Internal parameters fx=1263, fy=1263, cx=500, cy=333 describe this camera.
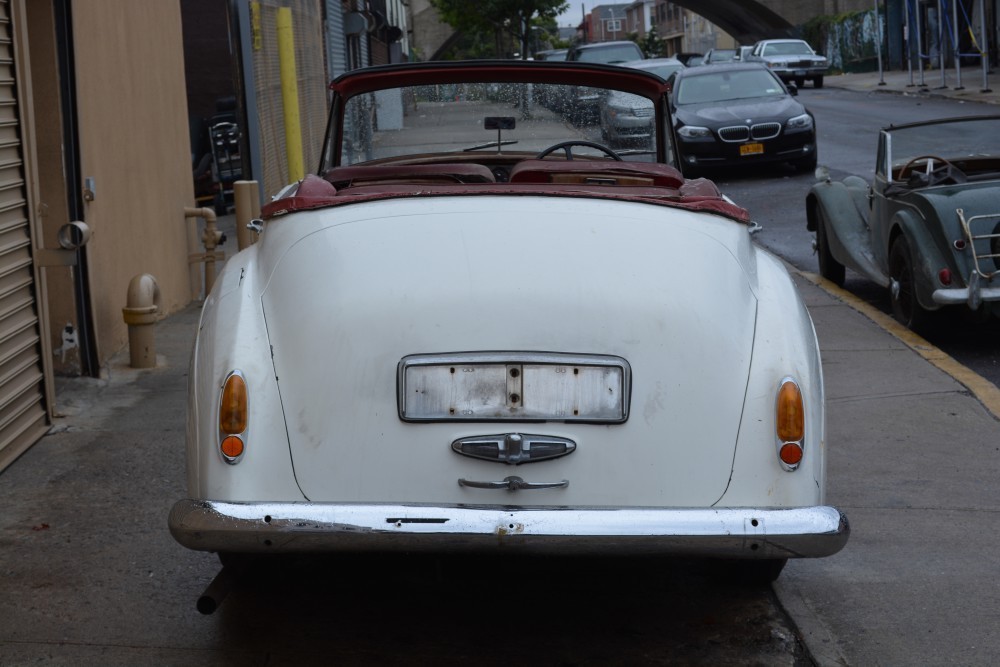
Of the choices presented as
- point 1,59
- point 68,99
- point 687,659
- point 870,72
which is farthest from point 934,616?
point 870,72

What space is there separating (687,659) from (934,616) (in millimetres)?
813

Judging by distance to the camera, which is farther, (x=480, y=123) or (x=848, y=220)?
(x=848, y=220)

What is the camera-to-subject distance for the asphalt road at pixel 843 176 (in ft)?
25.6

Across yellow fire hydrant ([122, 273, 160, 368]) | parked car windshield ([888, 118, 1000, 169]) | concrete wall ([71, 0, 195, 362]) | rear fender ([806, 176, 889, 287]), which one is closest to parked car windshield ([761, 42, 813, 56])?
rear fender ([806, 176, 889, 287])

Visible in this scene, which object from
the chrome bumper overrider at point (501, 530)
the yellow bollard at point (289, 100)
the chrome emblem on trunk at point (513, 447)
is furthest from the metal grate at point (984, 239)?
the yellow bollard at point (289, 100)

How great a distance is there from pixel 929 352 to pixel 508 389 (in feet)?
15.9

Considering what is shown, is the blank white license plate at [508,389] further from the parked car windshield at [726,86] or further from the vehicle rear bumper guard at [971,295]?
the parked car windshield at [726,86]

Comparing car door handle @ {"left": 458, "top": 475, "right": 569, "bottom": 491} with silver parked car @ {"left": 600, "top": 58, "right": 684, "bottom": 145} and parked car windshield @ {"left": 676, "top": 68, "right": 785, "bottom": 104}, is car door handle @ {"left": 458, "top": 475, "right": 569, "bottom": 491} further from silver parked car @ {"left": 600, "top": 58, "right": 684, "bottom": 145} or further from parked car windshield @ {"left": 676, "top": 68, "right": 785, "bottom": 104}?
parked car windshield @ {"left": 676, "top": 68, "right": 785, "bottom": 104}

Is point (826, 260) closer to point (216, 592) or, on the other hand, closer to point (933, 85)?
point (216, 592)

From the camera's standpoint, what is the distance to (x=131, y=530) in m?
4.61

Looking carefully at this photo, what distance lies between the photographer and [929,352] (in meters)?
7.39

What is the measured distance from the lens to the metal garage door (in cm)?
558

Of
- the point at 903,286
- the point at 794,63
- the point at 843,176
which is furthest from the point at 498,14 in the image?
the point at 903,286

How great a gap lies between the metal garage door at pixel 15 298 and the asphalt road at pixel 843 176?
4944 millimetres
